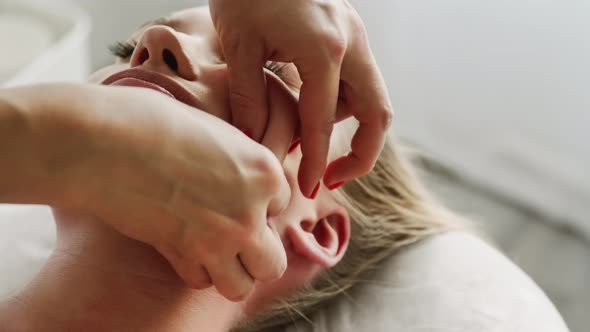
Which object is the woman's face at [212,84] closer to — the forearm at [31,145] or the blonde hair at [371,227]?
the blonde hair at [371,227]

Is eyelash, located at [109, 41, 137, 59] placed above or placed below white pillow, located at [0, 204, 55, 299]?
above

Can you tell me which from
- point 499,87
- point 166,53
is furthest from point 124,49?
point 499,87

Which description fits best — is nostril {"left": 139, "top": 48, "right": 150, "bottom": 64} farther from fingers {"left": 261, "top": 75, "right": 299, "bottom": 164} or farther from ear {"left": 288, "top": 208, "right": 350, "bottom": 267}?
ear {"left": 288, "top": 208, "right": 350, "bottom": 267}

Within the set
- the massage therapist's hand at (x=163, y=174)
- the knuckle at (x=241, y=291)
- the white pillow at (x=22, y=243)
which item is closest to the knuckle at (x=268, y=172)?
the massage therapist's hand at (x=163, y=174)

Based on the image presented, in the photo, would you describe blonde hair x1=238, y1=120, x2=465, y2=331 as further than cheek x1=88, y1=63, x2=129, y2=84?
Yes

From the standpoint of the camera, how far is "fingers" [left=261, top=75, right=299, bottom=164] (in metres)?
0.80

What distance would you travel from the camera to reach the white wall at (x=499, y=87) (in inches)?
62.1

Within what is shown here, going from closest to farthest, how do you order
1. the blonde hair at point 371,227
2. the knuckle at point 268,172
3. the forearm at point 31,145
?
the forearm at point 31,145 → the knuckle at point 268,172 → the blonde hair at point 371,227

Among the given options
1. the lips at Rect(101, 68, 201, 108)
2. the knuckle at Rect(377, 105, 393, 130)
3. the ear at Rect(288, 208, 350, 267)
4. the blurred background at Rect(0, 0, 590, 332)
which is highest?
the lips at Rect(101, 68, 201, 108)

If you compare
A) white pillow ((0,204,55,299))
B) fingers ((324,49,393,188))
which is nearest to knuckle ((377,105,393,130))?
fingers ((324,49,393,188))

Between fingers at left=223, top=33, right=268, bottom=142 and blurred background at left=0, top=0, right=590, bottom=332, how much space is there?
3.04ft

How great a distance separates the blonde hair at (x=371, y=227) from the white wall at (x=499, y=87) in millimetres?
493

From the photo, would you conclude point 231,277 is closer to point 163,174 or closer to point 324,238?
point 163,174

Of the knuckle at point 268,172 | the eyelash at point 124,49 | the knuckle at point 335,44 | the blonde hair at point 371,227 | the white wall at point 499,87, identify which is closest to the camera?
the knuckle at point 268,172
